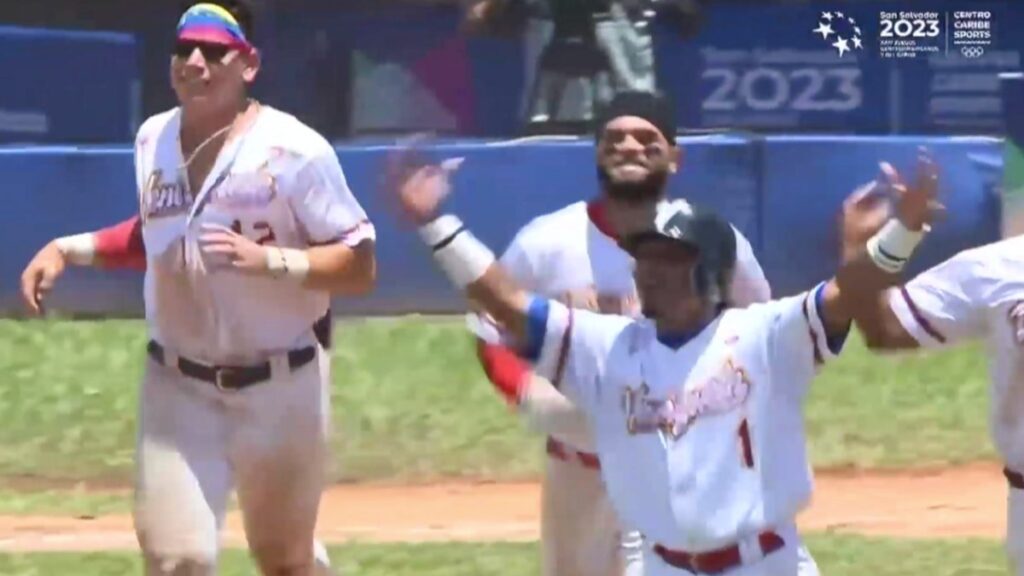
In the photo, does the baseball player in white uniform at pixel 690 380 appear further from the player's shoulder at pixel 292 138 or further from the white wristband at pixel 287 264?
the player's shoulder at pixel 292 138

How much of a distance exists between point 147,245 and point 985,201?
32.2 ft

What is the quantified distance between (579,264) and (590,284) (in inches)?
2.4

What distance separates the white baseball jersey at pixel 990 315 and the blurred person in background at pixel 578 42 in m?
11.9

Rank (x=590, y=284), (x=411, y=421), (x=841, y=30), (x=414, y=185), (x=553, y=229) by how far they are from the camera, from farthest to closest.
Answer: (x=841, y=30) → (x=411, y=421) → (x=553, y=229) → (x=590, y=284) → (x=414, y=185)

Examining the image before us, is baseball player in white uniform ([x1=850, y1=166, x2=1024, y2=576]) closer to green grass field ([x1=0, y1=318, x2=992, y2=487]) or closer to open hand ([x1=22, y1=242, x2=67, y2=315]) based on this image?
open hand ([x1=22, y1=242, x2=67, y2=315])

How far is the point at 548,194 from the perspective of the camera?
15.0 meters

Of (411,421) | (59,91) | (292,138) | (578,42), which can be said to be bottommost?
(411,421)

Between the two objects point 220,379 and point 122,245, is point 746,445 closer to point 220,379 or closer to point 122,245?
point 220,379

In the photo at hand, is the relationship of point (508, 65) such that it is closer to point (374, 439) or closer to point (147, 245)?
point (374, 439)

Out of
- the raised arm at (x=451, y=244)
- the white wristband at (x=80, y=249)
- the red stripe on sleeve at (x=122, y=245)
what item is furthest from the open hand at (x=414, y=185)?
the white wristband at (x=80, y=249)

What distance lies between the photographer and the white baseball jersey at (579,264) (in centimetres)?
591

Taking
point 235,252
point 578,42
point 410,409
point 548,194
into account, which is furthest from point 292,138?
point 578,42

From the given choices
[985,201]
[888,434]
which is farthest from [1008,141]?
[888,434]

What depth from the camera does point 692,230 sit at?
508 cm
